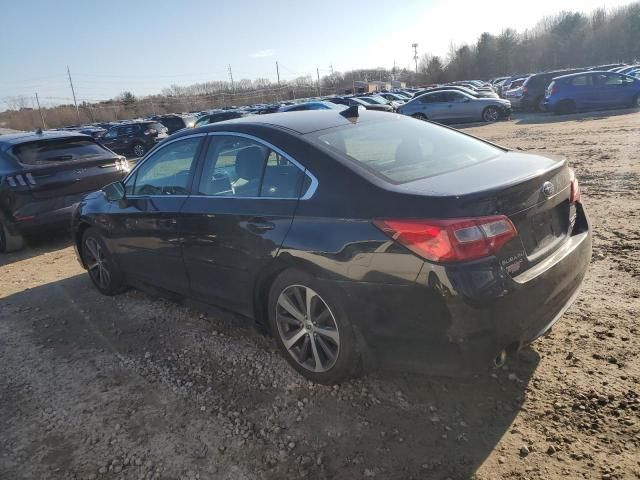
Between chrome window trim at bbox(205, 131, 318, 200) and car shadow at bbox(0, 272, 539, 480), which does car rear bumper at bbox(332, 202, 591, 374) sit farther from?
chrome window trim at bbox(205, 131, 318, 200)

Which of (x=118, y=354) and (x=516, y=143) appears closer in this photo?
(x=118, y=354)

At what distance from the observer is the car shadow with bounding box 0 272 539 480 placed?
2.41m

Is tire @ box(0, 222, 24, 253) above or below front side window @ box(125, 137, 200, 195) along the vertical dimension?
below

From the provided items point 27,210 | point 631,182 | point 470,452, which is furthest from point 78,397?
point 631,182

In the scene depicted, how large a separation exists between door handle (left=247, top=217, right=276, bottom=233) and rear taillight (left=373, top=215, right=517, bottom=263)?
94 centimetres

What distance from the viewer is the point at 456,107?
814 inches

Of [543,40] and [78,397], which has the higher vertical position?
[543,40]

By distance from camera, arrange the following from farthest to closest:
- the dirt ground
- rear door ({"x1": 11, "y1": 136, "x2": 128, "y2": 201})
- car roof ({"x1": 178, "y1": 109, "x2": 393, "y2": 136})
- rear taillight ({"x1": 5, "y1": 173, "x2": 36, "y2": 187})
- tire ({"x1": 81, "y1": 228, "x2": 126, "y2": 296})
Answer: rear door ({"x1": 11, "y1": 136, "x2": 128, "y2": 201})
rear taillight ({"x1": 5, "y1": 173, "x2": 36, "y2": 187})
tire ({"x1": 81, "y1": 228, "x2": 126, "y2": 296})
car roof ({"x1": 178, "y1": 109, "x2": 393, "y2": 136})
the dirt ground

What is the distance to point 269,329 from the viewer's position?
3.32 m

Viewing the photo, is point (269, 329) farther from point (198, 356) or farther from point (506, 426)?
point (506, 426)

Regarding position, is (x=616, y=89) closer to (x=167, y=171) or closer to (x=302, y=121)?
(x=302, y=121)

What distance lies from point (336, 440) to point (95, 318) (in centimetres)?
294

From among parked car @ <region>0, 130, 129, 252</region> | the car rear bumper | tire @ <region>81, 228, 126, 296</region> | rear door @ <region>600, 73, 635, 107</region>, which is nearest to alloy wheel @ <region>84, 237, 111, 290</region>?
tire @ <region>81, 228, 126, 296</region>

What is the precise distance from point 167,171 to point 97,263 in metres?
1.65
